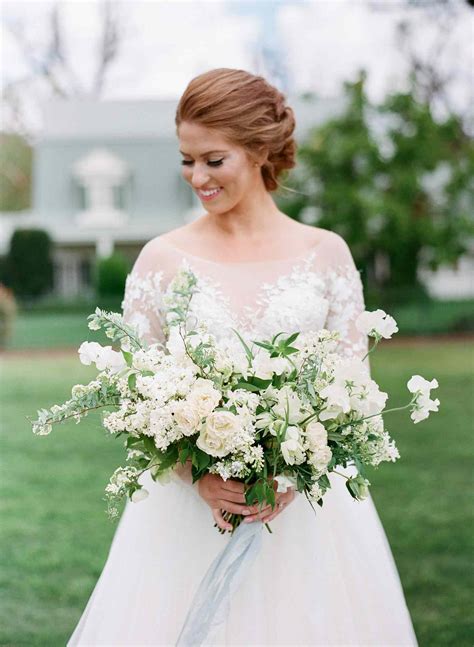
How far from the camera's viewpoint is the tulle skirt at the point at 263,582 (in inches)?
114

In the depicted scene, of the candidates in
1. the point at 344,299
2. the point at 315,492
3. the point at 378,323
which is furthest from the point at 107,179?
the point at 315,492

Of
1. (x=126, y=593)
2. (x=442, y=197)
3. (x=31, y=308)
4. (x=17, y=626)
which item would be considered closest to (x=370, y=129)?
(x=442, y=197)

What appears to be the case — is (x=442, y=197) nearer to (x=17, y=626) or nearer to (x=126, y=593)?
(x=17, y=626)

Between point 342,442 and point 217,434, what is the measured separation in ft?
1.23

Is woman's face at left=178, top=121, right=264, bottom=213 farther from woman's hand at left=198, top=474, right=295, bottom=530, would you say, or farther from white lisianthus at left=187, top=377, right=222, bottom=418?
woman's hand at left=198, top=474, right=295, bottom=530

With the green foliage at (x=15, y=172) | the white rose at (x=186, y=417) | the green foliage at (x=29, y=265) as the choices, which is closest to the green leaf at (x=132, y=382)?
the white rose at (x=186, y=417)

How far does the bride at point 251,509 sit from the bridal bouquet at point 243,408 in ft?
0.74

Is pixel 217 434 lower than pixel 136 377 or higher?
lower

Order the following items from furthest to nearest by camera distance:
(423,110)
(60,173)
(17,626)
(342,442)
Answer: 1. (60,173)
2. (423,110)
3. (17,626)
4. (342,442)

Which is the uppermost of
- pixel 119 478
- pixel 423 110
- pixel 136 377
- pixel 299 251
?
pixel 423 110

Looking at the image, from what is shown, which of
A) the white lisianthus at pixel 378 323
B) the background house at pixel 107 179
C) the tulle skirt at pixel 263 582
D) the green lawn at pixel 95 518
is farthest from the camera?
the background house at pixel 107 179

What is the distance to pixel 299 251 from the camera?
3271 millimetres

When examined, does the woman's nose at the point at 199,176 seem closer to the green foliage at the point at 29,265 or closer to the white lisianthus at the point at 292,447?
the white lisianthus at the point at 292,447

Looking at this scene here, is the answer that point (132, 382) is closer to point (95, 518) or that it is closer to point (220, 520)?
point (220, 520)
